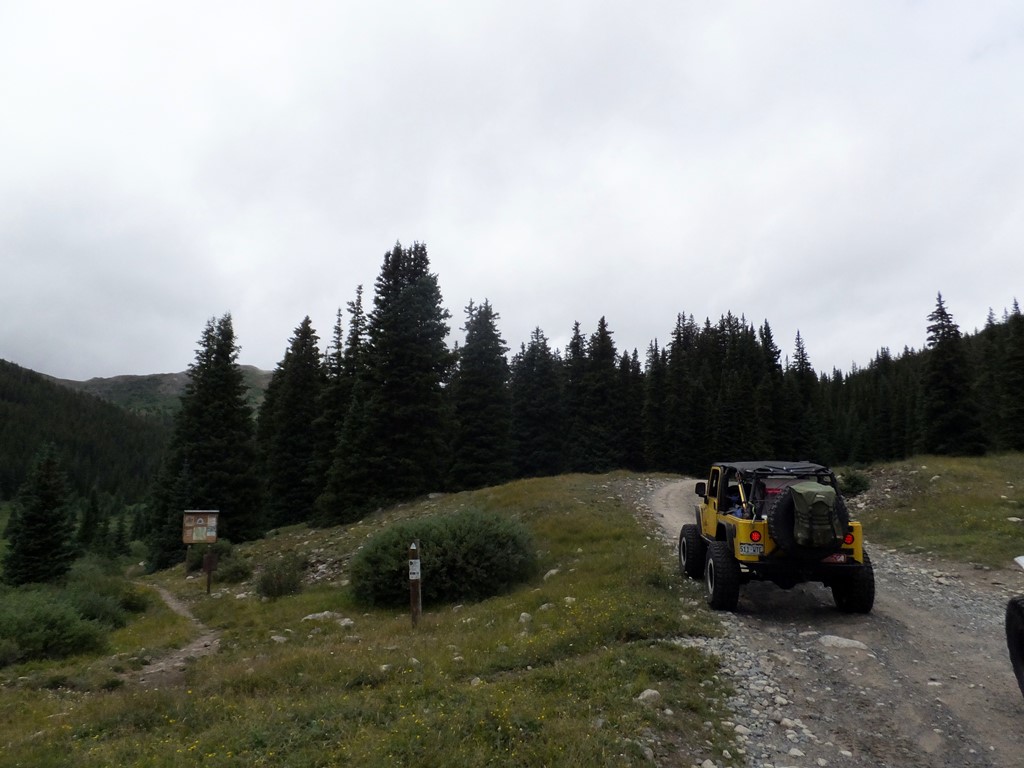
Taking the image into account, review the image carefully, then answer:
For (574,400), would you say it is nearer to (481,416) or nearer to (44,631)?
(481,416)

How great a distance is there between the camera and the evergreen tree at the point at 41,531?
3178 cm

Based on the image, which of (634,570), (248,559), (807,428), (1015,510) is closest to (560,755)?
(634,570)

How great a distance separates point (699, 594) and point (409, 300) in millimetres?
26246

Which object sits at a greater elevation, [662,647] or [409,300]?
[409,300]

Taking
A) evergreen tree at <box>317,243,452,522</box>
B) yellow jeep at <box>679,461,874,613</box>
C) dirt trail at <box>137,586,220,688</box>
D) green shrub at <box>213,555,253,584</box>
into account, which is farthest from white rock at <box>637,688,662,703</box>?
A: evergreen tree at <box>317,243,452,522</box>

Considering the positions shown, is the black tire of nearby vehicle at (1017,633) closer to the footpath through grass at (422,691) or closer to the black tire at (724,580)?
the footpath through grass at (422,691)

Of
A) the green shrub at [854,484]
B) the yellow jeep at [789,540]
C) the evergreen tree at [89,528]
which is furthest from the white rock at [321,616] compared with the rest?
the evergreen tree at [89,528]

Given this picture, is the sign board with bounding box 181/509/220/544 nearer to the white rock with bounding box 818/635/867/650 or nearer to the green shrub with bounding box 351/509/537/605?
the green shrub with bounding box 351/509/537/605

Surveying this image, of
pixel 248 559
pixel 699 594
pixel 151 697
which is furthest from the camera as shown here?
pixel 248 559

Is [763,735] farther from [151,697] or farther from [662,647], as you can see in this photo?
[151,697]

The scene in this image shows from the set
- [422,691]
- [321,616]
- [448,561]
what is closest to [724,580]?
[422,691]

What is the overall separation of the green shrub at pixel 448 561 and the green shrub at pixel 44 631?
511 cm

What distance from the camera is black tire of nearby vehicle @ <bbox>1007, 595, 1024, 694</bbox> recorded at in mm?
5707

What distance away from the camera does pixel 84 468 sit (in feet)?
472
